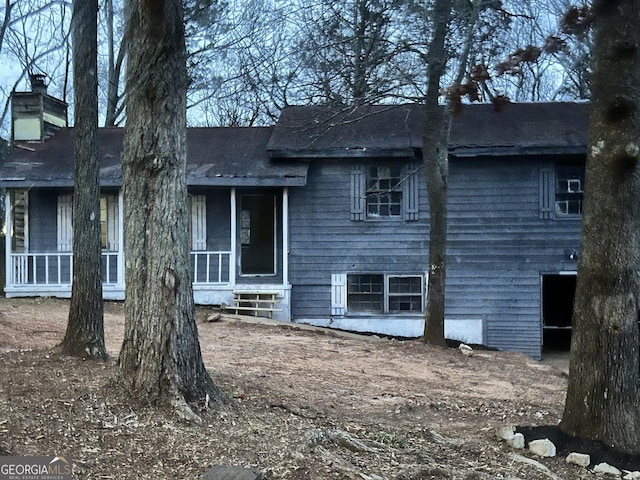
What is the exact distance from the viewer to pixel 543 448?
212 inches

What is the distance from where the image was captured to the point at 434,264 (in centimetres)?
1308

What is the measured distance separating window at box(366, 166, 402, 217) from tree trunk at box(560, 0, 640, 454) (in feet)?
34.7

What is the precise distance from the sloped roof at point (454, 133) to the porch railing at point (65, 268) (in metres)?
3.04

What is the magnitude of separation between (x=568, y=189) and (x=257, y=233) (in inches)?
310

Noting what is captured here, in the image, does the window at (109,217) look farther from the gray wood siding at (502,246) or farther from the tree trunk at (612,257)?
the tree trunk at (612,257)

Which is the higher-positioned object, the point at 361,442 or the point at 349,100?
the point at 349,100

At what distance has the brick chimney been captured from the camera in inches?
695

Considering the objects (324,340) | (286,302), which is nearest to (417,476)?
(324,340)

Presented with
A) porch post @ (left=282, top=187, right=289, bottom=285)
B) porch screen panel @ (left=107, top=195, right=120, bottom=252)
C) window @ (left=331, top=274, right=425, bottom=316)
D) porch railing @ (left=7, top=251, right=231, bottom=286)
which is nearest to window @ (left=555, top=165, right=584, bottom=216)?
window @ (left=331, top=274, right=425, bottom=316)

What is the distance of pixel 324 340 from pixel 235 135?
7.58m

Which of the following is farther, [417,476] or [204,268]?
[204,268]

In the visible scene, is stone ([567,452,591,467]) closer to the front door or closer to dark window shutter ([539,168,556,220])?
dark window shutter ([539,168,556,220])

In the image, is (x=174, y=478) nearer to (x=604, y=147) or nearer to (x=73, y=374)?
(x=73, y=374)

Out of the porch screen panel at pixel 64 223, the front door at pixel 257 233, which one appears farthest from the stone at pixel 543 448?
the porch screen panel at pixel 64 223
